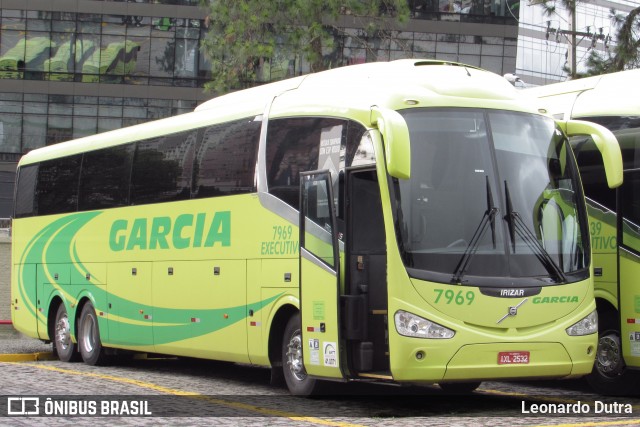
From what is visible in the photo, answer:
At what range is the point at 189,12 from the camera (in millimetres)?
60000

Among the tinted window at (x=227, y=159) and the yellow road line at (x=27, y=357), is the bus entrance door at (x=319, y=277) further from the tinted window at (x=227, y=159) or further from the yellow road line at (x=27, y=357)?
the yellow road line at (x=27, y=357)

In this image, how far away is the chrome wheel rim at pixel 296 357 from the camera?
14.0 m

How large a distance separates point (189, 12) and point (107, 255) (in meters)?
41.9

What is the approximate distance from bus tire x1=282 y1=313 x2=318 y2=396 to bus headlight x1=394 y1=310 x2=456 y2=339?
2.00 m

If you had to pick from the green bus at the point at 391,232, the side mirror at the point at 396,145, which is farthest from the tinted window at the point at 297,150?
the side mirror at the point at 396,145

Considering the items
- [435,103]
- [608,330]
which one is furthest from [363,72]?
[608,330]

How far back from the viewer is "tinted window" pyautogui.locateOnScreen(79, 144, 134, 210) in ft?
62.8

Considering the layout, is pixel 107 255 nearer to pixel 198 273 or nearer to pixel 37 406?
pixel 198 273

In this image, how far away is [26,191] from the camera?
2303 cm

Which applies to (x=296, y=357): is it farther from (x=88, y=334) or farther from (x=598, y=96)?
(x=88, y=334)

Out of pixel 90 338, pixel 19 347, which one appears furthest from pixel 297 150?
pixel 19 347

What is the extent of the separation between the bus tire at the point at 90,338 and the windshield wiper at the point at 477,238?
9353 mm

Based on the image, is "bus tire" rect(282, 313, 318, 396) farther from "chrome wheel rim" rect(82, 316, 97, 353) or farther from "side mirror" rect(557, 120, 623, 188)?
"chrome wheel rim" rect(82, 316, 97, 353)

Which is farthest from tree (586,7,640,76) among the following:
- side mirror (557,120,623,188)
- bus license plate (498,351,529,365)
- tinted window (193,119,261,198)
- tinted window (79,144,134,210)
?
bus license plate (498,351,529,365)
